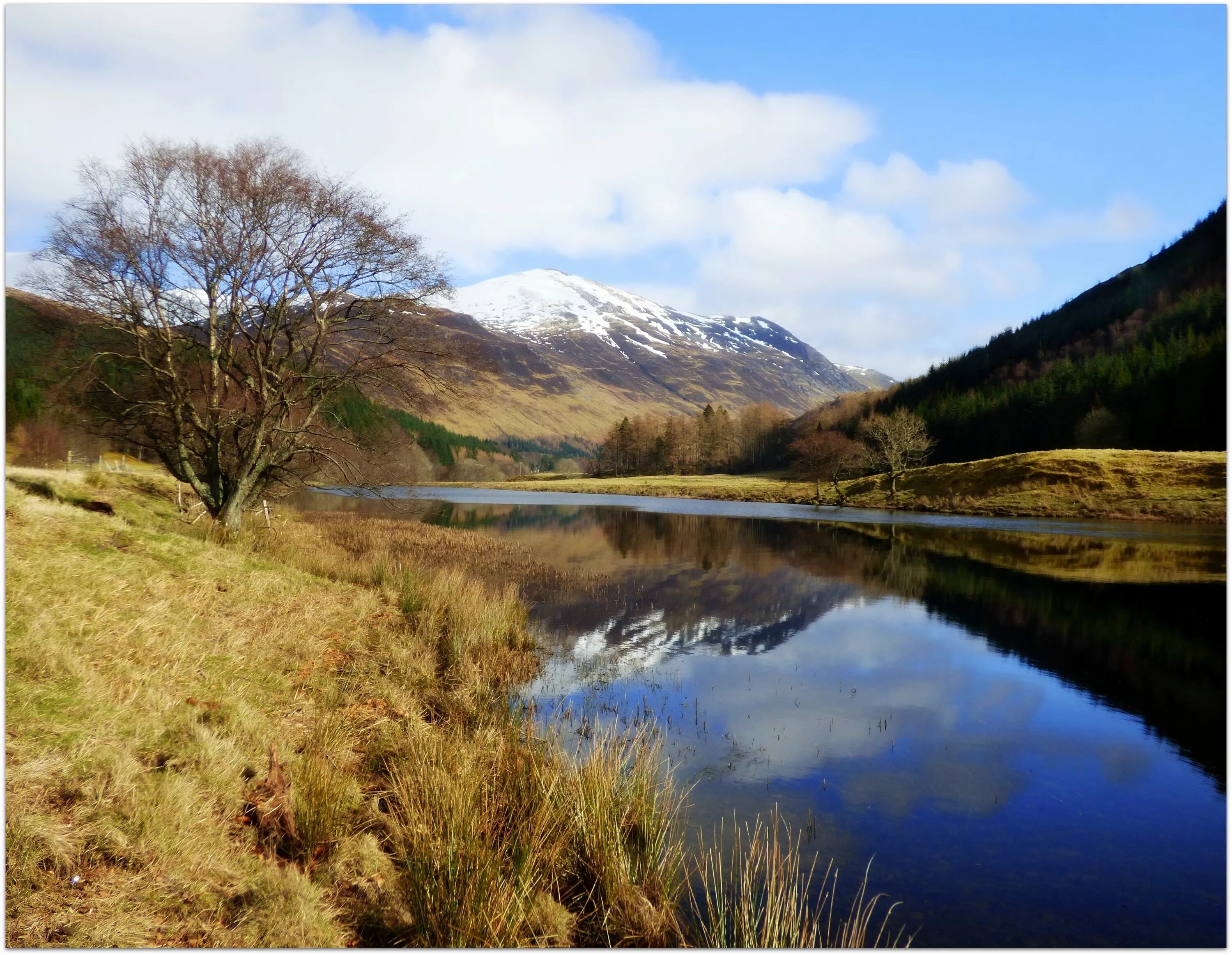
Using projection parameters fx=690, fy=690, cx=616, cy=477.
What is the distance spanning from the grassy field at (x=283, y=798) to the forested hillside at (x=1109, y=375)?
81.8 metres

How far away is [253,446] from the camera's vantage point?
1959cm

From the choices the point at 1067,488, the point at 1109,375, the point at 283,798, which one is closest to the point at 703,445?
the point at 1109,375

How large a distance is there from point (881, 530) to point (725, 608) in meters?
31.5

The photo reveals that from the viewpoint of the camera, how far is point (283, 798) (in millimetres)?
6680

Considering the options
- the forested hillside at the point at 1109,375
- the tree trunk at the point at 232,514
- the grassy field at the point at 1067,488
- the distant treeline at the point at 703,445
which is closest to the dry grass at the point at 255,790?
the tree trunk at the point at 232,514

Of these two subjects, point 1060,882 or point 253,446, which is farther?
point 253,446

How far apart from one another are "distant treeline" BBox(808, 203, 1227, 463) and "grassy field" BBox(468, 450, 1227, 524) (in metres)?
14.2

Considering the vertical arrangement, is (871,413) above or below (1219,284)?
below

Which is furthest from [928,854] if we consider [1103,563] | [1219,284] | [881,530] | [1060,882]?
[1219,284]

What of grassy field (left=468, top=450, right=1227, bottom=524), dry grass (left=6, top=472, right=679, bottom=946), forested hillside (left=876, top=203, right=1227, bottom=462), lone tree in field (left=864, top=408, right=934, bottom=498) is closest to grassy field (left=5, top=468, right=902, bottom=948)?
dry grass (left=6, top=472, right=679, bottom=946)

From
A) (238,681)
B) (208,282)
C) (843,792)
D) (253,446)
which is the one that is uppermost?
(208,282)

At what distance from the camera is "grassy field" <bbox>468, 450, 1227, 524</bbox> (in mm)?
53750

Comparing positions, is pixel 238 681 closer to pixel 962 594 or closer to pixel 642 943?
pixel 642 943

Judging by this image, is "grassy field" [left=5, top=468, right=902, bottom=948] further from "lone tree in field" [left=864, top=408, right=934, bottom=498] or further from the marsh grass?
"lone tree in field" [left=864, top=408, right=934, bottom=498]
